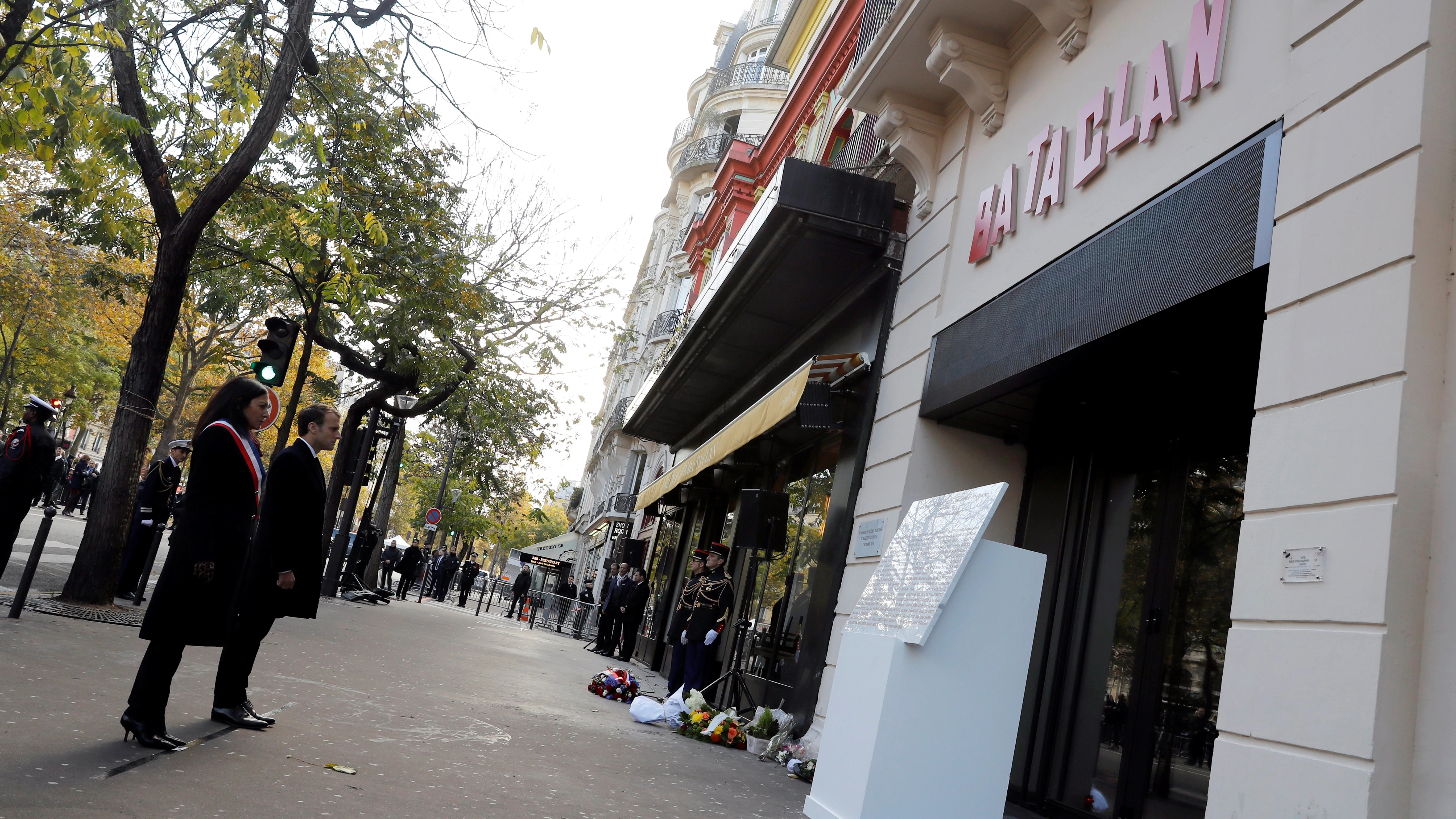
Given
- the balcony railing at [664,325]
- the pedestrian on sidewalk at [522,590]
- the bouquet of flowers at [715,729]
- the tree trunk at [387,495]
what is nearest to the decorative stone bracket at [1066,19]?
the bouquet of flowers at [715,729]

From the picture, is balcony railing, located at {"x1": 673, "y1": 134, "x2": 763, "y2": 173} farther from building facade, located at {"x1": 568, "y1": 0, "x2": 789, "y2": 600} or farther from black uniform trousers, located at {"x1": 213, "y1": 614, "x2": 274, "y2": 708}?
black uniform trousers, located at {"x1": 213, "y1": 614, "x2": 274, "y2": 708}

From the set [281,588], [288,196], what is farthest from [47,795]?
[288,196]

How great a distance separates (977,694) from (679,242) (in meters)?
31.3

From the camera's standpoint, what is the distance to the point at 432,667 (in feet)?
Answer: 33.6

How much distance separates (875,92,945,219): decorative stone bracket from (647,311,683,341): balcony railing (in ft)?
65.5

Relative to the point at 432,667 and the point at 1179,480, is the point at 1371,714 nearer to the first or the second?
the point at 1179,480

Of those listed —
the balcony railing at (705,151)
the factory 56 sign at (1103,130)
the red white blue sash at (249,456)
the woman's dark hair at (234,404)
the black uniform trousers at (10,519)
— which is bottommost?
the black uniform trousers at (10,519)

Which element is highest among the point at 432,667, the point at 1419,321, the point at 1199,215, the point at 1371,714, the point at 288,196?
the point at 288,196

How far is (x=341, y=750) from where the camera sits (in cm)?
519

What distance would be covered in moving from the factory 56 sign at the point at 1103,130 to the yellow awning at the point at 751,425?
6.94 feet

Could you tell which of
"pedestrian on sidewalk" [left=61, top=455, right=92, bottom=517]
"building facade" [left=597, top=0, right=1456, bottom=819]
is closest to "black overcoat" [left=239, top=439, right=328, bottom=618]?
"building facade" [left=597, top=0, right=1456, bottom=819]

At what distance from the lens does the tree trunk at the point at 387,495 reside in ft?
80.4

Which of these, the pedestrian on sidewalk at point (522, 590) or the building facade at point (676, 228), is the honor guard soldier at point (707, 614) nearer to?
the building facade at point (676, 228)

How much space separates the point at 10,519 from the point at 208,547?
546 cm
